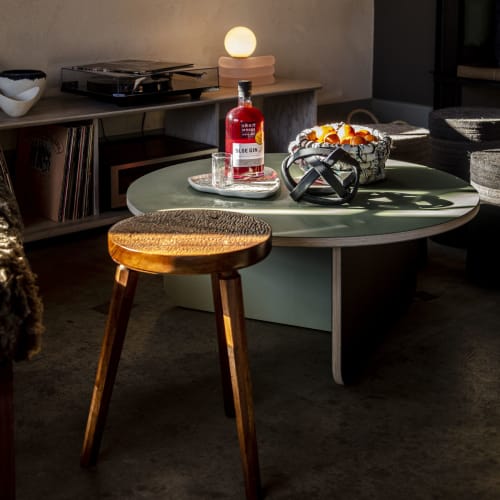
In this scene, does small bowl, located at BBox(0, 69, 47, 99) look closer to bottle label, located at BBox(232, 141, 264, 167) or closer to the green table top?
the green table top

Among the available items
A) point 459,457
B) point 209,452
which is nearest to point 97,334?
point 209,452

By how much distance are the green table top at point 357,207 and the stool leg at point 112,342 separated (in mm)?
385

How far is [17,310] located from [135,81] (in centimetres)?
196

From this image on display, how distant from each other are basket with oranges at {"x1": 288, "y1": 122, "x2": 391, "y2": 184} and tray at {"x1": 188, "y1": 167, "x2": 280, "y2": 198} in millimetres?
96

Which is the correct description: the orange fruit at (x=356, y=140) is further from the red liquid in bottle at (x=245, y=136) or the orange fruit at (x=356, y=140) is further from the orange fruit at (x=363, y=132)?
the red liquid in bottle at (x=245, y=136)

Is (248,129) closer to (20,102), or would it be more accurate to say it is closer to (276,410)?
(276,410)

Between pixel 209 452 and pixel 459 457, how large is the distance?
1.63 ft

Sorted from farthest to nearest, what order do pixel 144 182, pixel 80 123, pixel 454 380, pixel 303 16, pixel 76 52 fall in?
pixel 303 16, pixel 76 52, pixel 80 123, pixel 144 182, pixel 454 380

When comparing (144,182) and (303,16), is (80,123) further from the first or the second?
(303,16)

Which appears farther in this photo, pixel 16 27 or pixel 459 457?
pixel 16 27

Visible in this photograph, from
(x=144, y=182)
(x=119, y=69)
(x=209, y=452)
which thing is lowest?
(x=209, y=452)

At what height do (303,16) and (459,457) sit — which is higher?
(303,16)

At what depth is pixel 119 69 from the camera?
3.18 meters

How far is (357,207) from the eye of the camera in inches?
79.0
